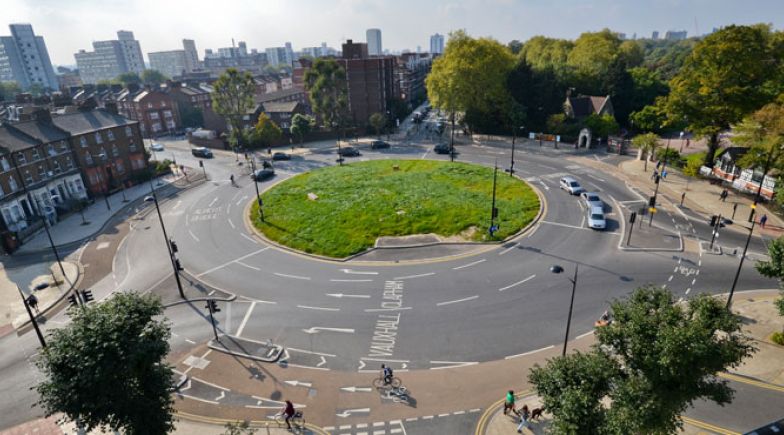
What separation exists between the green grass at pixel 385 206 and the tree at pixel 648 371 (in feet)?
73.1

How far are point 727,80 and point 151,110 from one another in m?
117

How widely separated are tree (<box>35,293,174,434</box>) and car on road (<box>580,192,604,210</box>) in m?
41.6

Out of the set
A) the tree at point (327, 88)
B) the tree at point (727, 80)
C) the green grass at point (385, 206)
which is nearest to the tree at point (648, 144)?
the tree at point (727, 80)

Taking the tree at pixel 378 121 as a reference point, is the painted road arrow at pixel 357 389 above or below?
below

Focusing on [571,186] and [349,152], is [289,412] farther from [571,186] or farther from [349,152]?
[349,152]

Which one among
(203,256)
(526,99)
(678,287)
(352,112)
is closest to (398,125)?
(352,112)

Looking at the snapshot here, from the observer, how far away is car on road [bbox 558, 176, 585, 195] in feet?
160

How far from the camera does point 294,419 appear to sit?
20.8m

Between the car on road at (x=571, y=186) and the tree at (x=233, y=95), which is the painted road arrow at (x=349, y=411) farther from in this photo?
the tree at (x=233, y=95)

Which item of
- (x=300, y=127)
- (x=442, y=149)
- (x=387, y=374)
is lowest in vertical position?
(x=387, y=374)

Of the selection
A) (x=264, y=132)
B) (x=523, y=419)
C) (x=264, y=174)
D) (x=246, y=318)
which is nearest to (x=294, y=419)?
(x=246, y=318)

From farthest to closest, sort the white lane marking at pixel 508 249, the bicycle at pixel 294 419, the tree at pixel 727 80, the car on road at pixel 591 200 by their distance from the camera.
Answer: the tree at pixel 727 80 < the car on road at pixel 591 200 < the white lane marking at pixel 508 249 < the bicycle at pixel 294 419

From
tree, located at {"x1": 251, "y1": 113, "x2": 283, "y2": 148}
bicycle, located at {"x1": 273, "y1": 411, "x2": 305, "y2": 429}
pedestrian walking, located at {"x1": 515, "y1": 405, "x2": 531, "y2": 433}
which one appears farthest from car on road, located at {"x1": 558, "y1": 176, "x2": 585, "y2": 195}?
tree, located at {"x1": 251, "y1": 113, "x2": 283, "y2": 148}

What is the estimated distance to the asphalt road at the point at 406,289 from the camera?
25.6 meters
